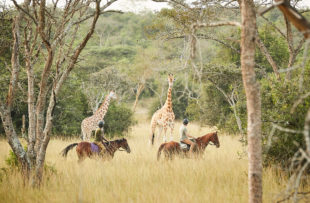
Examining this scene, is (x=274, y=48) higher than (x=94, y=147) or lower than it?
higher

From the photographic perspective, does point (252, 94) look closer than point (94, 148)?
Yes

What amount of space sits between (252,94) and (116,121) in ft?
40.3

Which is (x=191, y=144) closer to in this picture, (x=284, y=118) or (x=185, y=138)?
(x=185, y=138)

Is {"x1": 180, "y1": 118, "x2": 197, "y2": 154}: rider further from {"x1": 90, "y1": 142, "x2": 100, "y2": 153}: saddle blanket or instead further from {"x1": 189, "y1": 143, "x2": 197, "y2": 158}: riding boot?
{"x1": 90, "y1": 142, "x2": 100, "y2": 153}: saddle blanket

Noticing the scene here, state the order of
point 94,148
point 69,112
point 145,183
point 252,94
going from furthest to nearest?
point 69,112, point 94,148, point 145,183, point 252,94

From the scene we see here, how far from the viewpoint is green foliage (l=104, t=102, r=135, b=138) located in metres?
15.3

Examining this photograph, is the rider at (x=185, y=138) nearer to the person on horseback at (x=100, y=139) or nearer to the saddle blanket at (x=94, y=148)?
the person on horseback at (x=100, y=139)

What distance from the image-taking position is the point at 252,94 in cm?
354

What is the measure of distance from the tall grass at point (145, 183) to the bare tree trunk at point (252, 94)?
66 cm

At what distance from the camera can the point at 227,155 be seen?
899cm

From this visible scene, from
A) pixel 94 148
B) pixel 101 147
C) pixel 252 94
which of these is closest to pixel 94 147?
pixel 94 148

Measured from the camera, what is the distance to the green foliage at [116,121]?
15.3m

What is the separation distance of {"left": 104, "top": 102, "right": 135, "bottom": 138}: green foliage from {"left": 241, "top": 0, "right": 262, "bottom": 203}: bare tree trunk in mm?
11964

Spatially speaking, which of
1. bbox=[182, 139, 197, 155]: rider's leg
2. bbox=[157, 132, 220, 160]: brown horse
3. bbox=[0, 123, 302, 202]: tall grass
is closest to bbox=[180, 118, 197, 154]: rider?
bbox=[182, 139, 197, 155]: rider's leg
